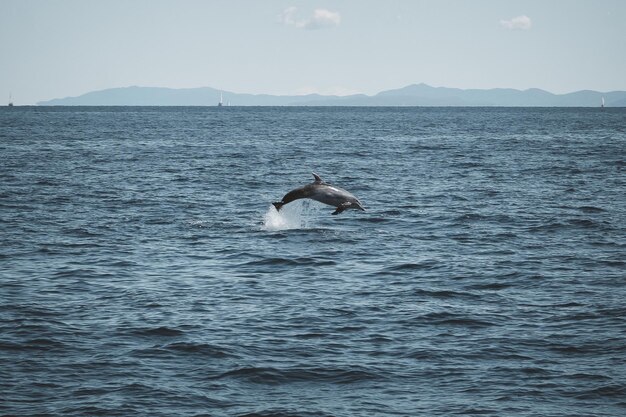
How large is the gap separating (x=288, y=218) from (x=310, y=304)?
14.7 m

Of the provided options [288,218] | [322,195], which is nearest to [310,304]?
[322,195]

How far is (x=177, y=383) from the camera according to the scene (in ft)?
52.3

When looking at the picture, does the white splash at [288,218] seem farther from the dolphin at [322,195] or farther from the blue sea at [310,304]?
the dolphin at [322,195]

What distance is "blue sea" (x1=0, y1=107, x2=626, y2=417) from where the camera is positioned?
15.5m

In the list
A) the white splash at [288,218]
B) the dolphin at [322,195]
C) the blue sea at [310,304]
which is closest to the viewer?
the blue sea at [310,304]

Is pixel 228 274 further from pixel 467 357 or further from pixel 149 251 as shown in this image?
pixel 467 357

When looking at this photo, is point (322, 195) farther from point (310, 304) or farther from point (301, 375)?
point (301, 375)

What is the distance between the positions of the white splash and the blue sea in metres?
0.10

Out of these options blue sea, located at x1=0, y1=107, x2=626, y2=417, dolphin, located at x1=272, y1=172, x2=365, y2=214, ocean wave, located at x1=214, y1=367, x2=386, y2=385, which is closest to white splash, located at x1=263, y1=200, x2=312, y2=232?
blue sea, located at x1=0, y1=107, x2=626, y2=417

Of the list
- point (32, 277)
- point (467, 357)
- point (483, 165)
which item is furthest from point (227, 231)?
point (483, 165)

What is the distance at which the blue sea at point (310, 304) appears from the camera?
15.5m

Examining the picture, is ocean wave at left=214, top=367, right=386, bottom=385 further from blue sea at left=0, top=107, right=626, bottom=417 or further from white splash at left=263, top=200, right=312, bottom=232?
white splash at left=263, top=200, right=312, bottom=232

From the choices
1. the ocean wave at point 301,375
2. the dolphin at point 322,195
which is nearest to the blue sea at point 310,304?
the ocean wave at point 301,375

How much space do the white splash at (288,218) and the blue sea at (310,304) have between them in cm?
10
